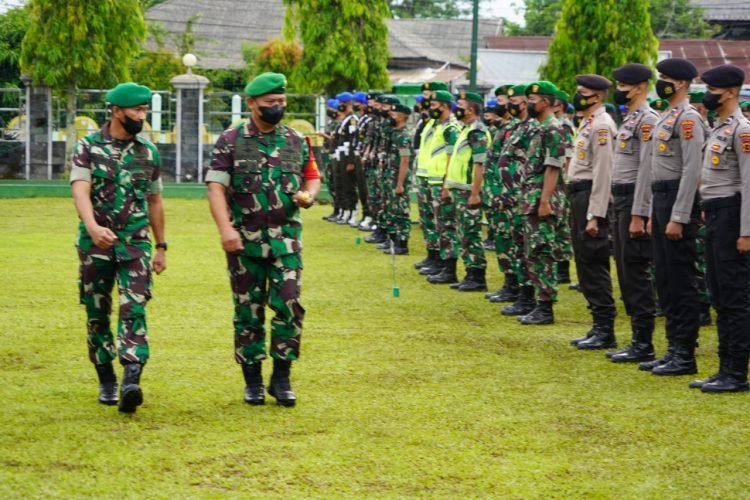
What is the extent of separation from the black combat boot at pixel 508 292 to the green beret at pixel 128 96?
5.82 m

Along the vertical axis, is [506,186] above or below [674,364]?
above

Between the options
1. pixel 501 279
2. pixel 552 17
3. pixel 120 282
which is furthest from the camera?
pixel 552 17

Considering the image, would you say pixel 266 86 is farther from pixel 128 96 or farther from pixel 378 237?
pixel 378 237

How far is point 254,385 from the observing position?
25.3 feet

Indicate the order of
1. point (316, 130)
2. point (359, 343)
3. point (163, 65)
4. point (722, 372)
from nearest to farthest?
point (722, 372) → point (359, 343) → point (316, 130) → point (163, 65)

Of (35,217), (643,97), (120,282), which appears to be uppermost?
(643,97)

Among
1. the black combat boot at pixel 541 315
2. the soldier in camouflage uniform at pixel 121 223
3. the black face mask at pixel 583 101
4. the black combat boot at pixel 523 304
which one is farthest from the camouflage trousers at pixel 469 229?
the soldier in camouflage uniform at pixel 121 223

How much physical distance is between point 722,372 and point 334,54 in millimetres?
22020

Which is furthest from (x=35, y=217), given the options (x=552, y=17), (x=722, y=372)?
(x=552, y=17)

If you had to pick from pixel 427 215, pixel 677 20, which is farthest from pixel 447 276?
pixel 677 20

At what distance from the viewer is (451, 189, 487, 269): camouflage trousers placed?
13055mm

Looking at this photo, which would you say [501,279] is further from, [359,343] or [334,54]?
[334,54]

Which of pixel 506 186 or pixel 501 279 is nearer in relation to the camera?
pixel 506 186

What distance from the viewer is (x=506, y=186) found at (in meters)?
11.9
